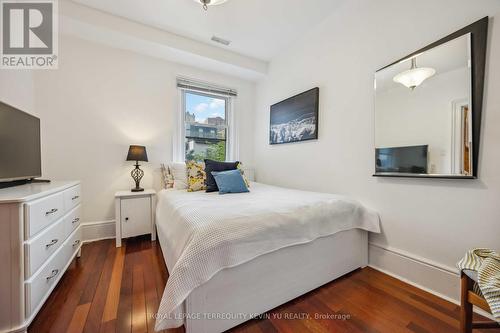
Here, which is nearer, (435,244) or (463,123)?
(463,123)

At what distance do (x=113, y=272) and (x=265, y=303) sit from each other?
140 cm

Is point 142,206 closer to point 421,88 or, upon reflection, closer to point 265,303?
point 265,303

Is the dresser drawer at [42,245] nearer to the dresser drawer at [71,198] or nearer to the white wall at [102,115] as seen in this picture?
the dresser drawer at [71,198]

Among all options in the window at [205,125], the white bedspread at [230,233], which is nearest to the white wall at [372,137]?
the white bedspread at [230,233]

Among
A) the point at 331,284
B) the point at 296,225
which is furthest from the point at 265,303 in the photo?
the point at 331,284

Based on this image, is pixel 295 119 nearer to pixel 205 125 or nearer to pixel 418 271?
pixel 205 125

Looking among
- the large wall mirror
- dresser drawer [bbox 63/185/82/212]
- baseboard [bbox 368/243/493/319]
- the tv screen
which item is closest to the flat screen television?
the large wall mirror

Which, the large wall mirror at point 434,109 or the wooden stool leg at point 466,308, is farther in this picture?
the large wall mirror at point 434,109

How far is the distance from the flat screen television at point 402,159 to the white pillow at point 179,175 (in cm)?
216

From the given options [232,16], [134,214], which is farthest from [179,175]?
[232,16]

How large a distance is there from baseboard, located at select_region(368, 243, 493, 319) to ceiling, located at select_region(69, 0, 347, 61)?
261 centimetres

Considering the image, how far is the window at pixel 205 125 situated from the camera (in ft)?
10.0

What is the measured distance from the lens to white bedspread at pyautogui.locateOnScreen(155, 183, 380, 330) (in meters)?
0.95

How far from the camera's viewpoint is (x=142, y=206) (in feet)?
7.59
